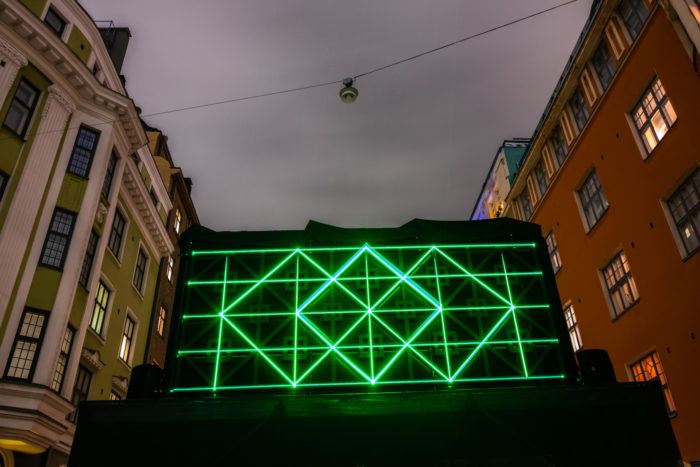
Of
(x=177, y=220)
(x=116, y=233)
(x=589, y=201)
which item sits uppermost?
(x=177, y=220)

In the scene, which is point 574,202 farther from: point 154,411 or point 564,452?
point 154,411

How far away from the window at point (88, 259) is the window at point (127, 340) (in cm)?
500

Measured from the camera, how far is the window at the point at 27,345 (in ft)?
52.8

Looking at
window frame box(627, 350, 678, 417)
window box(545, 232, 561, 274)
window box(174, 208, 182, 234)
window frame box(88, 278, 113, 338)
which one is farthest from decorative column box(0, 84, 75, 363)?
window box(545, 232, 561, 274)

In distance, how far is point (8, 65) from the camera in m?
17.9

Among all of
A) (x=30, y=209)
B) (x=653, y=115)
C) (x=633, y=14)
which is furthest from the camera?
(x=633, y=14)

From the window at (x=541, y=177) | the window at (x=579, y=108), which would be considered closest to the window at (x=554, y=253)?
the window at (x=541, y=177)

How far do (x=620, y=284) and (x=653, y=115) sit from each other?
278 inches

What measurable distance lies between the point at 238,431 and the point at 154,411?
1446mm

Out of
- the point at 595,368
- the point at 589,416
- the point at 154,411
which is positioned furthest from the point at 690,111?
the point at 154,411

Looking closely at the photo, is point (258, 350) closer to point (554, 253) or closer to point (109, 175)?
point (109, 175)

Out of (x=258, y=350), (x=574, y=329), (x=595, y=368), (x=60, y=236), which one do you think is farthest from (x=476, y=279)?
(x=574, y=329)

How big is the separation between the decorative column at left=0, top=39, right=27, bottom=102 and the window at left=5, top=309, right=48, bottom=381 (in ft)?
24.9

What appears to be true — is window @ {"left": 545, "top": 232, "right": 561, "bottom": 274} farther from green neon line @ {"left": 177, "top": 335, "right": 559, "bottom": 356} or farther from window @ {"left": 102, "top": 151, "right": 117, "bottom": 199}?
window @ {"left": 102, "top": 151, "right": 117, "bottom": 199}
